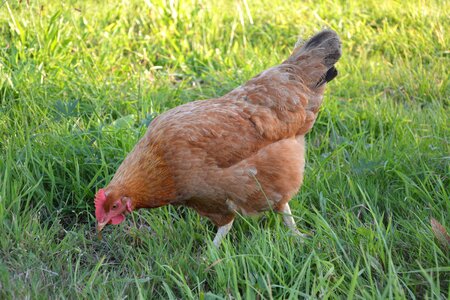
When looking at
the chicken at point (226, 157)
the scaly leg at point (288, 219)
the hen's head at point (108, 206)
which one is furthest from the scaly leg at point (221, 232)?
the hen's head at point (108, 206)

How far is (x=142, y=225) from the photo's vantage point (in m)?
3.67

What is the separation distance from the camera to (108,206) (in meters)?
3.23

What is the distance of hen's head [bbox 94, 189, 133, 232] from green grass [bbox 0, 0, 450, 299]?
9.5 inches

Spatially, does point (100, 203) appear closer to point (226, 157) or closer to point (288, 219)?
point (226, 157)

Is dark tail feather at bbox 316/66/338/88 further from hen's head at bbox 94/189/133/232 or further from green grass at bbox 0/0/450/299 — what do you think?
hen's head at bbox 94/189/133/232

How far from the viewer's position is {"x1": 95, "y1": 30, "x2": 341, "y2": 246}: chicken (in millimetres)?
3293

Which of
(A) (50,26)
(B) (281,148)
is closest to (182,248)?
(B) (281,148)

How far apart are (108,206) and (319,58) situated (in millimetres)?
1733

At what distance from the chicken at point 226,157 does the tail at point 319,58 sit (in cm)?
4

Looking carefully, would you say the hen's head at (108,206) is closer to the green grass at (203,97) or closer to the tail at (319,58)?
the green grass at (203,97)

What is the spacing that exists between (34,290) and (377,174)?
218 centimetres

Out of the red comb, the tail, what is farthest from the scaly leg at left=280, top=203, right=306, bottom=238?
the red comb

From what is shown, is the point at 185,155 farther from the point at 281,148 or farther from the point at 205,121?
the point at 281,148

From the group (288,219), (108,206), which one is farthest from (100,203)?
(288,219)
